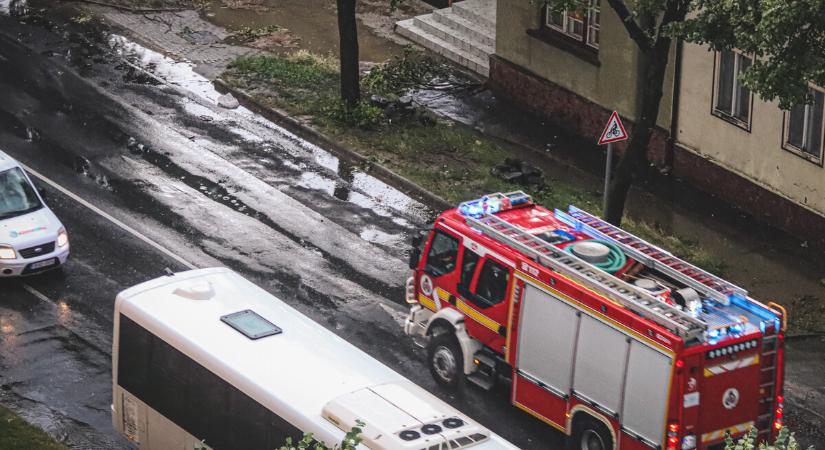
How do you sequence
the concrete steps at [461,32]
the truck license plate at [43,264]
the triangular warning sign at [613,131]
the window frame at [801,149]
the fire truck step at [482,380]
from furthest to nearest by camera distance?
the concrete steps at [461,32], the window frame at [801,149], the truck license plate at [43,264], the triangular warning sign at [613,131], the fire truck step at [482,380]

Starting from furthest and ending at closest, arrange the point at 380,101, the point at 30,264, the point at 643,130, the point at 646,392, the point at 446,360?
1. the point at 380,101
2. the point at 643,130
3. the point at 30,264
4. the point at 446,360
5. the point at 646,392

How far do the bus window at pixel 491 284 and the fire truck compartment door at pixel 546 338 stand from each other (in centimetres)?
55

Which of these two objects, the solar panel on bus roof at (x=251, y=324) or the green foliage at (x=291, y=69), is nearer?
the solar panel on bus roof at (x=251, y=324)

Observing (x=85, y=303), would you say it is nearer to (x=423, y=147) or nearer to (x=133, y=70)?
(x=423, y=147)

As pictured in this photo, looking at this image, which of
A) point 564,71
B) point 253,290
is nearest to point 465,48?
point 564,71

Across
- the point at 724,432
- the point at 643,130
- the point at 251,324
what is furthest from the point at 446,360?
the point at 643,130

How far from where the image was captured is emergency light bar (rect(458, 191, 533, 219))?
62.0 feet

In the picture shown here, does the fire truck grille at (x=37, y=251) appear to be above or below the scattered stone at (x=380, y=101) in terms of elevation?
below

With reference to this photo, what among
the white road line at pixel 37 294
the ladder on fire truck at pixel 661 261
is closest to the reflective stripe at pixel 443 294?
the ladder on fire truck at pixel 661 261

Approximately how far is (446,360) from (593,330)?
3.24 m

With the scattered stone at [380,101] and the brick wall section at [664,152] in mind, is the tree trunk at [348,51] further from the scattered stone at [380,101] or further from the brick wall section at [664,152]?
the brick wall section at [664,152]

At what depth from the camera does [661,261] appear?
17.7 m

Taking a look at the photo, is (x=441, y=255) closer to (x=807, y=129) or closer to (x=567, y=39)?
(x=807, y=129)

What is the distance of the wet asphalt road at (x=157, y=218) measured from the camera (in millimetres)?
19578
